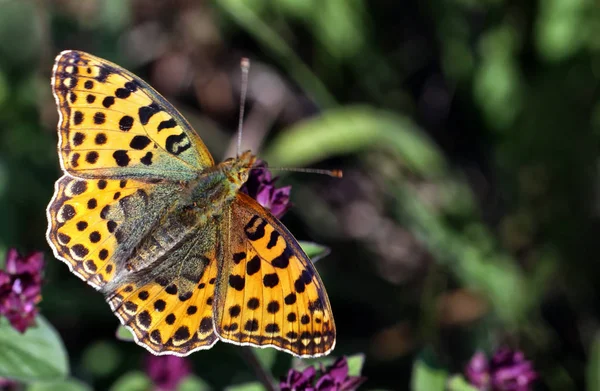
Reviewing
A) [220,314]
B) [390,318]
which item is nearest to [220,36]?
[390,318]

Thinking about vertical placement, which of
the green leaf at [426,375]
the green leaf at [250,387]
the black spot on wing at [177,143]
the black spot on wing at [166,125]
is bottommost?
the green leaf at [250,387]

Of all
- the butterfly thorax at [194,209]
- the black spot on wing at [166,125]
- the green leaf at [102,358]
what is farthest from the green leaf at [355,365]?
the green leaf at [102,358]

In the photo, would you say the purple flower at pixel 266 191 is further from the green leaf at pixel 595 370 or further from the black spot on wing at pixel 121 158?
the green leaf at pixel 595 370

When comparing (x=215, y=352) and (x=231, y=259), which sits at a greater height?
(x=231, y=259)

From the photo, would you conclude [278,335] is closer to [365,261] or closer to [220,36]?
[365,261]

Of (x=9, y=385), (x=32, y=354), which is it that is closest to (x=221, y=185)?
(x=32, y=354)

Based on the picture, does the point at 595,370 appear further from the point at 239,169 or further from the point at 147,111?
the point at 147,111
